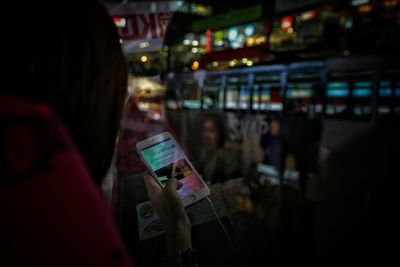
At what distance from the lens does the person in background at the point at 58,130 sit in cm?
57

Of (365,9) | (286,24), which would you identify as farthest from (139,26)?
(286,24)

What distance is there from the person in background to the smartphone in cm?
47

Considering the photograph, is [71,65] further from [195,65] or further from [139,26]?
[195,65]

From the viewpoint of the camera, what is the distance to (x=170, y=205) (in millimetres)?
1168

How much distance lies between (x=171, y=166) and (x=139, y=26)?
4.43 ft

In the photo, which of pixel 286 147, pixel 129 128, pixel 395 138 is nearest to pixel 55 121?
pixel 129 128

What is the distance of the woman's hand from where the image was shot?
1.17 metres

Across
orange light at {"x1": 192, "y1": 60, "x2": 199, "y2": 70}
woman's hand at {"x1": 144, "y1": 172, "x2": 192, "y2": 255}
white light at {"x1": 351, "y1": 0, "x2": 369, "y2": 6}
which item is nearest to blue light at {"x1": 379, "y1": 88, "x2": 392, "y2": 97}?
white light at {"x1": 351, "y1": 0, "x2": 369, "y2": 6}

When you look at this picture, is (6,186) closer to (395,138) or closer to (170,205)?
(170,205)

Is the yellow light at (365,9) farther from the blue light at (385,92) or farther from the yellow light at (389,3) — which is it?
the blue light at (385,92)

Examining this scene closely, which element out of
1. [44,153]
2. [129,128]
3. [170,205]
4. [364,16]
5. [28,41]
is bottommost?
[170,205]

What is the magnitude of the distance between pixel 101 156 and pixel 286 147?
18.6 feet

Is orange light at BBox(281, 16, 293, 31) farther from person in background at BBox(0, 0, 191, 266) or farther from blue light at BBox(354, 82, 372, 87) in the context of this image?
person in background at BBox(0, 0, 191, 266)

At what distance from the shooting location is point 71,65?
0.70 m
